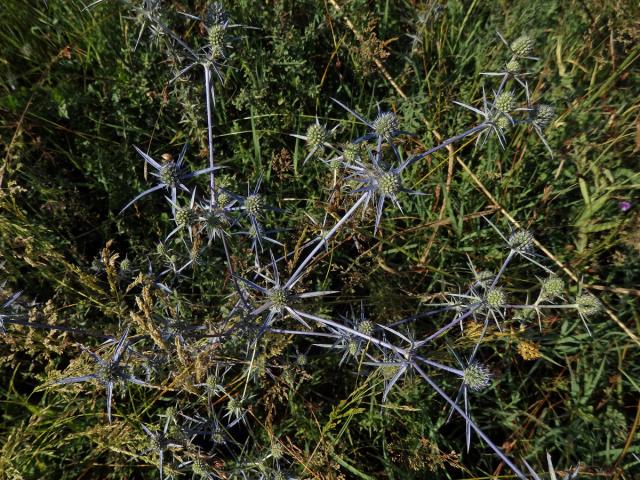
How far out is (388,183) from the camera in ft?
5.95

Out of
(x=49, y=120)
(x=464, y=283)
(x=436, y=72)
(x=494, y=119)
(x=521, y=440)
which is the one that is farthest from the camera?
(x=436, y=72)

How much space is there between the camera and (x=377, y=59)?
9.14 feet

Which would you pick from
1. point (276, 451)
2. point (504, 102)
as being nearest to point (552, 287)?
point (504, 102)

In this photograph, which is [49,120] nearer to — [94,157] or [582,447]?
[94,157]

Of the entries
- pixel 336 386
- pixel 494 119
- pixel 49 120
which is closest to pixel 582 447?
pixel 336 386

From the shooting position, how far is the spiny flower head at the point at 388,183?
5.97ft

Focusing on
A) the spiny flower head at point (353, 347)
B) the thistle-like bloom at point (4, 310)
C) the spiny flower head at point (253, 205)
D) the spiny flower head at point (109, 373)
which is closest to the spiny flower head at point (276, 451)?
the spiny flower head at point (353, 347)

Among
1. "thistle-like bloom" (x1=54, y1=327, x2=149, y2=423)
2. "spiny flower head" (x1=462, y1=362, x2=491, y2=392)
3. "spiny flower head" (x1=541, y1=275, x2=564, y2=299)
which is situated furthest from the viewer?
"spiny flower head" (x1=541, y1=275, x2=564, y2=299)

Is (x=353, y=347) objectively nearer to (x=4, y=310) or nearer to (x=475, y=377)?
(x=475, y=377)

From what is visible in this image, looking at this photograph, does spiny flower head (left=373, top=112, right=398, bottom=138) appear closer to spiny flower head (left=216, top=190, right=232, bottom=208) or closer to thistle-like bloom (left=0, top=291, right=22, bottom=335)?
spiny flower head (left=216, top=190, right=232, bottom=208)

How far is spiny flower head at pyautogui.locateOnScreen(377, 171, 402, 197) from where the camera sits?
71.6 inches

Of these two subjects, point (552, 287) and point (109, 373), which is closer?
point (109, 373)

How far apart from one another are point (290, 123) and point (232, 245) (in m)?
0.87

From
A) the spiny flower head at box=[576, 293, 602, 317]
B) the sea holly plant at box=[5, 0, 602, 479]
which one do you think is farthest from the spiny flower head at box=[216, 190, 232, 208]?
the spiny flower head at box=[576, 293, 602, 317]
